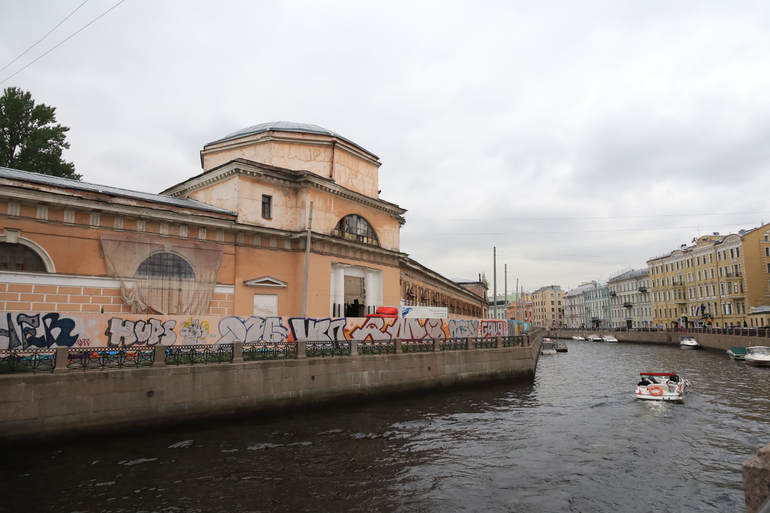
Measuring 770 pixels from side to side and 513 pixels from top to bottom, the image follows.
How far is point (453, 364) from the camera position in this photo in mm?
27453

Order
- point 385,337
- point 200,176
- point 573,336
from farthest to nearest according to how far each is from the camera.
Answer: point 573,336
point 200,176
point 385,337

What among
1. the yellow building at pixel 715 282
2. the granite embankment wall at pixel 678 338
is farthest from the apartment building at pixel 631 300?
the granite embankment wall at pixel 678 338

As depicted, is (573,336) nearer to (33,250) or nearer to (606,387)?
(606,387)

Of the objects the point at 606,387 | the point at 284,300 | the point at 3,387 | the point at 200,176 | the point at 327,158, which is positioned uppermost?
the point at 327,158

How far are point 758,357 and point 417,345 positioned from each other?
1326 inches

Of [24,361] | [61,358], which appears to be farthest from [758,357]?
[24,361]

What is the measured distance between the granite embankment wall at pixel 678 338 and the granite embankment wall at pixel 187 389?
156ft

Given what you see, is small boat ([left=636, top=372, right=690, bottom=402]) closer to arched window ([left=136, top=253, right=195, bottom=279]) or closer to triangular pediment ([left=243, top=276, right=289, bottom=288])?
triangular pediment ([left=243, top=276, right=289, bottom=288])

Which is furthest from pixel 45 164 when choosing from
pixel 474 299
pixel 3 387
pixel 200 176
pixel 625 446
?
pixel 474 299

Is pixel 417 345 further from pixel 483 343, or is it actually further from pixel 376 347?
pixel 483 343

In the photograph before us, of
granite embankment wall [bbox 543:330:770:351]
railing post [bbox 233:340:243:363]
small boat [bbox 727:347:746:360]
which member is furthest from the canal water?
granite embankment wall [bbox 543:330:770:351]

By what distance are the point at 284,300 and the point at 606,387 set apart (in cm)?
2117

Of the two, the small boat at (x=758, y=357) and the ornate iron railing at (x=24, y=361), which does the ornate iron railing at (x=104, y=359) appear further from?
the small boat at (x=758, y=357)

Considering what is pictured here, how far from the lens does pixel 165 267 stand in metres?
25.5
